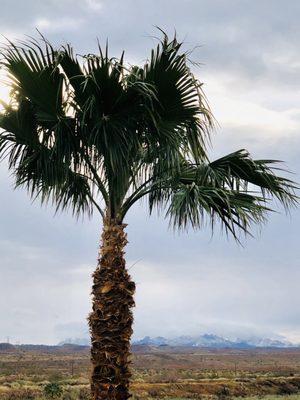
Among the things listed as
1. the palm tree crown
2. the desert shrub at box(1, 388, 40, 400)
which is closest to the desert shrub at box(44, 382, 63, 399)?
the desert shrub at box(1, 388, 40, 400)

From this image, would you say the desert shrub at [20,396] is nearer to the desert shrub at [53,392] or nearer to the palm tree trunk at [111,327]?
the desert shrub at [53,392]

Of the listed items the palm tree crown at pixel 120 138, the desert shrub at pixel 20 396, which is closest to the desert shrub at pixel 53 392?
the desert shrub at pixel 20 396

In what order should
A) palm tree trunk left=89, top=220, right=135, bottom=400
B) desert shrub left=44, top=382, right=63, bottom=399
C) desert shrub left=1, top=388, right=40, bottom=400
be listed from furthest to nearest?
desert shrub left=44, top=382, right=63, bottom=399 < desert shrub left=1, top=388, right=40, bottom=400 < palm tree trunk left=89, top=220, right=135, bottom=400

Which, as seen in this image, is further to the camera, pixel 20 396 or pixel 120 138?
pixel 20 396

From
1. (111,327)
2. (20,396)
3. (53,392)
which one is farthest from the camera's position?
(53,392)

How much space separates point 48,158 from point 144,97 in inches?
75.3

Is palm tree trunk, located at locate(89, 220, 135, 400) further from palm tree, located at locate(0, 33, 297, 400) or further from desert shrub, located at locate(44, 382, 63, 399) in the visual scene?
desert shrub, located at locate(44, 382, 63, 399)

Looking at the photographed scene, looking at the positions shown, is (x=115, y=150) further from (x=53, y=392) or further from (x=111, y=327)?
(x=53, y=392)

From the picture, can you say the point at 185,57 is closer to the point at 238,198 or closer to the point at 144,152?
the point at 144,152

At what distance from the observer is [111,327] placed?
9258 mm

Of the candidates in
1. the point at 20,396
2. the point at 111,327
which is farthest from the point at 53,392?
the point at 111,327

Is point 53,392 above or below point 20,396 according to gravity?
above

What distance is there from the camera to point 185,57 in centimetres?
934

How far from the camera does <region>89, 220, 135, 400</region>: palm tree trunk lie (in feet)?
30.2
